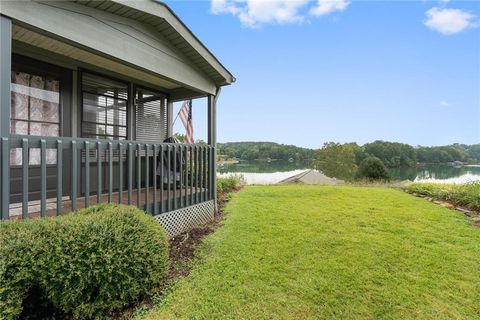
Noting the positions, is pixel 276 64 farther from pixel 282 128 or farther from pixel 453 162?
pixel 453 162

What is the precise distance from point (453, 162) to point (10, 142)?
57.8 metres

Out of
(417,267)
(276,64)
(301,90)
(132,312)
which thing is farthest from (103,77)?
(301,90)

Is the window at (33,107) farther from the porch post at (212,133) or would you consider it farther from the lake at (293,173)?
the lake at (293,173)

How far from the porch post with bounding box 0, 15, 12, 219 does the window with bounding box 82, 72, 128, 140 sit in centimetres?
267

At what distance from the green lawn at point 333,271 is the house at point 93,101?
1407 mm

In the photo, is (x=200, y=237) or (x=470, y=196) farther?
(x=470, y=196)

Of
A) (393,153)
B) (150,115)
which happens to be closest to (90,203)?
(150,115)

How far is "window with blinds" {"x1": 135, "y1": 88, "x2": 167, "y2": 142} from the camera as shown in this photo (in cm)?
589

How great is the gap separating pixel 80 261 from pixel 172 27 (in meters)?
3.60

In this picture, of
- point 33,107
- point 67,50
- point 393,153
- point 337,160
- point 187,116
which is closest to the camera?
point 67,50

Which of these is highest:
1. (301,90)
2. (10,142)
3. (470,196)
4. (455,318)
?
(301,90)

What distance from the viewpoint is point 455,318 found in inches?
83.9

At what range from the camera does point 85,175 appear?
9.27 feet

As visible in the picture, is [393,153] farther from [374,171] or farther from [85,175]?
[85,175]
